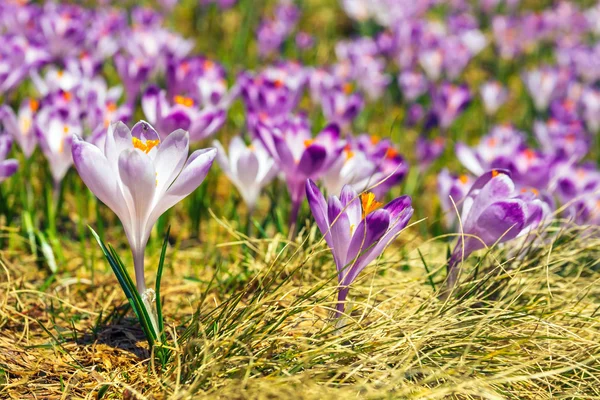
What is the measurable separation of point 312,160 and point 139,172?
0.72 metres

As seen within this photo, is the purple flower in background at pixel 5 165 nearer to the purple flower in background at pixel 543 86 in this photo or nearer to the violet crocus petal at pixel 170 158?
the violet crocus petal at pixel 170 158

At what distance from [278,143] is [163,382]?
816mm

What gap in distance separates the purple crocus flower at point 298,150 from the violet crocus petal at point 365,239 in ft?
1.67

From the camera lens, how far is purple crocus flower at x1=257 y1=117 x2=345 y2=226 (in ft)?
6.64

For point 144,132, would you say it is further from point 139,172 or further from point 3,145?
point 3,145

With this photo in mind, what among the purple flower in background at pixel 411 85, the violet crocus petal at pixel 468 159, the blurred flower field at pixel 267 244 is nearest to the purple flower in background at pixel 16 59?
the blurred flower field at pixel 267 244

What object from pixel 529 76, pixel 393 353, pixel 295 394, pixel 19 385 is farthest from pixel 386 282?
pixel 529 76

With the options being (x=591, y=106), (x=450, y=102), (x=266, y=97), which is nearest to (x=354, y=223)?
(x=266, y=97)

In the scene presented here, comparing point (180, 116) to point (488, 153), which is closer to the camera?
point (180, 116)

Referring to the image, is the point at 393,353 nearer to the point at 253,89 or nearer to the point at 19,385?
the point at 19,385

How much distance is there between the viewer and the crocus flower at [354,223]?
1.49 metres

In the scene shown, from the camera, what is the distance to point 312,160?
2.03m

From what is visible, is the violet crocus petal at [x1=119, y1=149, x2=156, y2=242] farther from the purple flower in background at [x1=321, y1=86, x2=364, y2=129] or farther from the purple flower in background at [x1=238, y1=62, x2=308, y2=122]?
the purple flower in background at [x1=321, y1=86, x2=364, y2=129]

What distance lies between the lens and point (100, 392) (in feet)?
4.94
